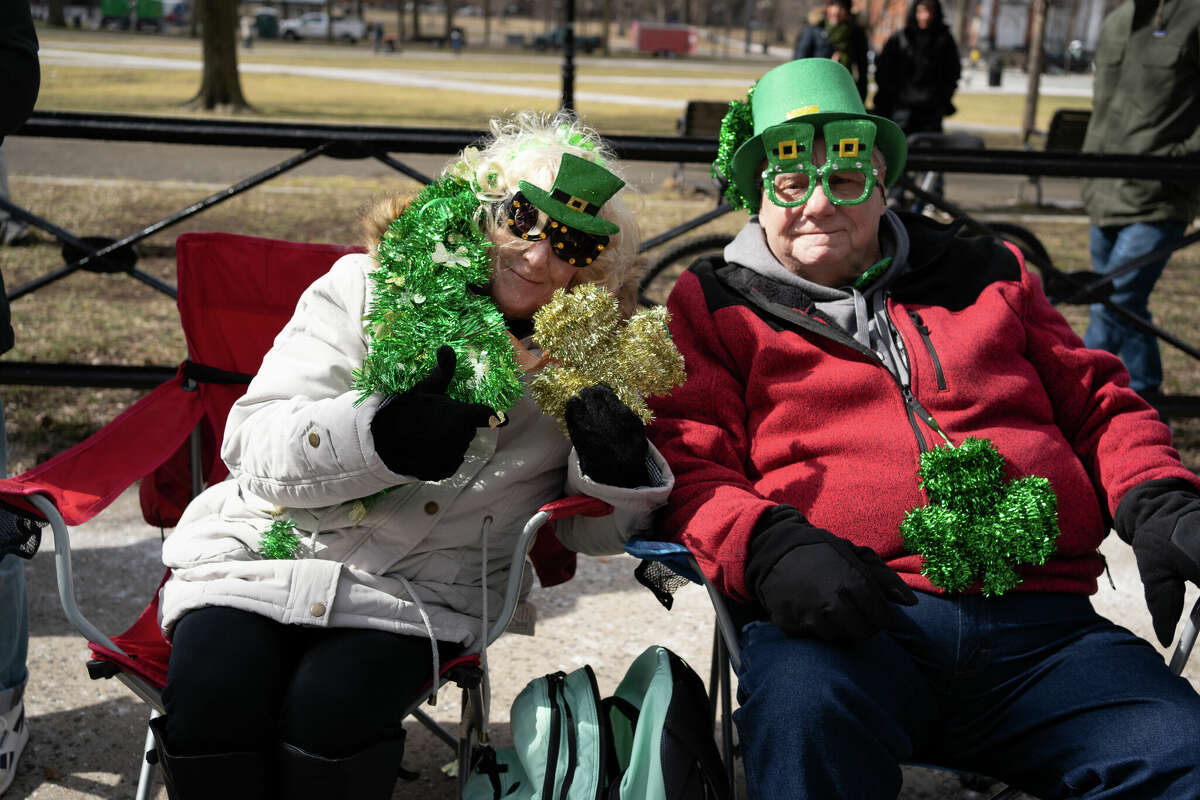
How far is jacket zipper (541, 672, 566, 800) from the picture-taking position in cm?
205

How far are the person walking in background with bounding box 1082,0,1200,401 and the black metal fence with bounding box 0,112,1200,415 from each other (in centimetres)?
63

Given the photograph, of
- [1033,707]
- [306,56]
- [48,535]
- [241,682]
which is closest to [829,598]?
[1033,707]

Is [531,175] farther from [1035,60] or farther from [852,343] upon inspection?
[1035,60]

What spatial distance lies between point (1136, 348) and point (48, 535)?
452cm

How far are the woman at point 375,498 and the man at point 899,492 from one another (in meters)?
0.29

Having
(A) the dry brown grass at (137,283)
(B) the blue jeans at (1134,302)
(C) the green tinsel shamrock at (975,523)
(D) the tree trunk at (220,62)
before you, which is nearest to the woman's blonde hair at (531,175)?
(A) the dry brown grass at (137,283)

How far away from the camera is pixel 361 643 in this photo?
6.82 feet

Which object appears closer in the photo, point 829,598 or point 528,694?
Result: point 829,598

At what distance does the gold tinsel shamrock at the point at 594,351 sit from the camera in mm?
2025

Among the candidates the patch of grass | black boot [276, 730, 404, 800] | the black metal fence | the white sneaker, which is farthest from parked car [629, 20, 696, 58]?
black boot [276, 730, 404, 800]

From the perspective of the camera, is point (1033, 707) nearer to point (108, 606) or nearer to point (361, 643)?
point (361, 643)

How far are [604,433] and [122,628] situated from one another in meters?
2.08

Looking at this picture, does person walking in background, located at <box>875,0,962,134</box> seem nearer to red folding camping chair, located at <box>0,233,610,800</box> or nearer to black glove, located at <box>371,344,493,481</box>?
red folding camping chair, located at <box>0,233,610,800</box>

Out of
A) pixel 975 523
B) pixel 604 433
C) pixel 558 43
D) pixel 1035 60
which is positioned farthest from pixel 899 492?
pixel 558 43
